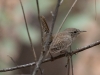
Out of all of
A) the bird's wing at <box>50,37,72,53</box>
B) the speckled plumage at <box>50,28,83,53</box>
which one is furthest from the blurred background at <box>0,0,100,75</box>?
the bird's wing at <box>50,37,72,53</box>

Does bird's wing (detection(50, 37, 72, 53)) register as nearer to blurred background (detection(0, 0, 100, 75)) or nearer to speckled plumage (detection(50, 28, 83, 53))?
speckled plumage (detection(50, 28, 83, 53))

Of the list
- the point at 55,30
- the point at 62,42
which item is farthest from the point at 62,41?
the point at 55,30

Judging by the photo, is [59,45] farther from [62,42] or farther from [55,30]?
[55,30]

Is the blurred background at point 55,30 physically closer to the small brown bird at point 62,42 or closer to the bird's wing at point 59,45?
the small brown bird at point 62,42

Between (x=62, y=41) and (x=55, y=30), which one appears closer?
(x=62, y=41)

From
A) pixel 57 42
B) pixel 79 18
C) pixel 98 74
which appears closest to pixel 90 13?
pixel 79 18

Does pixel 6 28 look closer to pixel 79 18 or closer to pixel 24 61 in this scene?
pixel 24 61

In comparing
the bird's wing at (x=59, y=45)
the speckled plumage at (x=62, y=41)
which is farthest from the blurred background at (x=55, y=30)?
the bird's wing at (x=59, y=45)

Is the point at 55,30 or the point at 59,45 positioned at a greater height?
the point at 59,45

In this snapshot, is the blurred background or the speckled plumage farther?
the blurred background

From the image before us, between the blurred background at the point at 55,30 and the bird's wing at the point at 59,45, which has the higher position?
the bird's wing at the point at 59,45

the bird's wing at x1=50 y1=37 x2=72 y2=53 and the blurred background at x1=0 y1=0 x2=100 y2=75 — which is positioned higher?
the bird's wing at x1=50 y1=37 x2=72 y2=53
